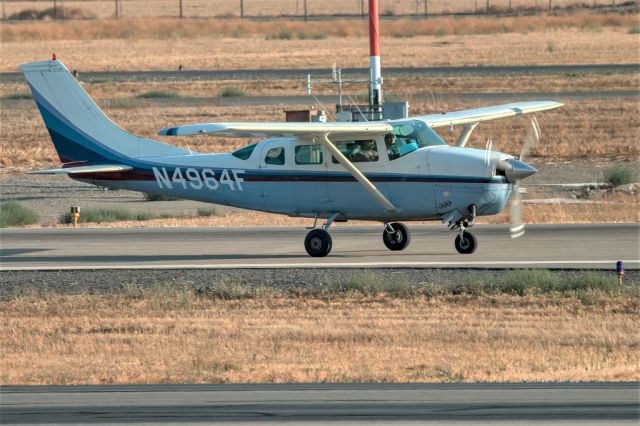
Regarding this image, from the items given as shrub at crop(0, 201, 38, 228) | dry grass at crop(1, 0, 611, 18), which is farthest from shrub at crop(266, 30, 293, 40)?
shrub at crop(0, 201, 38, 228)

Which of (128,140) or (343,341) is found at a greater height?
(128,140)

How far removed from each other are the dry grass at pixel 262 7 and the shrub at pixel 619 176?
74.0m

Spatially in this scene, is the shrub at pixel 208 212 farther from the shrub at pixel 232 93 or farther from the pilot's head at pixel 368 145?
the shrub at pixel 232 93

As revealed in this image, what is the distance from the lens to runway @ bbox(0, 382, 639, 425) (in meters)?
10.3

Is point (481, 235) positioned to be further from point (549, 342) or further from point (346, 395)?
point (346, 395)

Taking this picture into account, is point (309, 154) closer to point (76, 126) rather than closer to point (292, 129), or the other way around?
point (292, 129)

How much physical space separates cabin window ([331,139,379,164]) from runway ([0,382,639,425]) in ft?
30.2

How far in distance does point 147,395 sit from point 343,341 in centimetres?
426

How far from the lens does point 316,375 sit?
1280 centimetres

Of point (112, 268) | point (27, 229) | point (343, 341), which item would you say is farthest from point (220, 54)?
point (343, 341)

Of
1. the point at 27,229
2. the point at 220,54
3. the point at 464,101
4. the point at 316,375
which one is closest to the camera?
the point at 316,375

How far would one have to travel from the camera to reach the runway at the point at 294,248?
20.3 meters

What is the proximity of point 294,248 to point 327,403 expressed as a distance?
1139 centimetres

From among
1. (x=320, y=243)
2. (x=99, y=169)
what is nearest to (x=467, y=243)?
(x=320, y=243)
